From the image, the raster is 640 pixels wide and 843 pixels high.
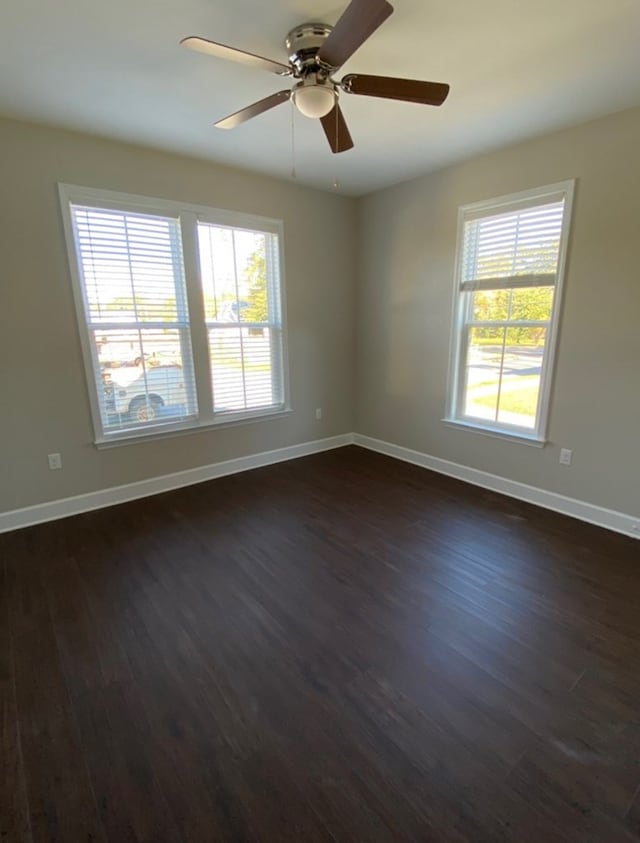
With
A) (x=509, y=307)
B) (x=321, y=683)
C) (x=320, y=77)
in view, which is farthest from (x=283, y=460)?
(x=320, y=77)

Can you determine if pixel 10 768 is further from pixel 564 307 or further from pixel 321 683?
pixel 564 307

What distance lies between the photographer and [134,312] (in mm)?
3129

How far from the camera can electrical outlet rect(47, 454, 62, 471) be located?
2.97m

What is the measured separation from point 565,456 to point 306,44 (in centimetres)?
301

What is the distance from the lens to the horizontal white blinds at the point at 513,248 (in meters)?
2.89

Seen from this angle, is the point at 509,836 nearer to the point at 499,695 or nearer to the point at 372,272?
the point at 499,695

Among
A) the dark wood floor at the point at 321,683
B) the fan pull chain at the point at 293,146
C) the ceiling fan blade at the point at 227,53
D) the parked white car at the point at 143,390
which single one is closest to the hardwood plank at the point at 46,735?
the dark wood floor at the point at 321,683

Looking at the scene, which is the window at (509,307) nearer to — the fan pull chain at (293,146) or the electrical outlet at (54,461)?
the fan pull chain at (293,146)

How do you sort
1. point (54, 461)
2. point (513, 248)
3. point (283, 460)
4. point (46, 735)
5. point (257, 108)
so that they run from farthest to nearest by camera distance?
point (283, 460) → point (513, 248) → point (54, 461) → point (257, 108) → point (46, 735)

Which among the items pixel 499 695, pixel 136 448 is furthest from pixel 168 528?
pixel 499 695

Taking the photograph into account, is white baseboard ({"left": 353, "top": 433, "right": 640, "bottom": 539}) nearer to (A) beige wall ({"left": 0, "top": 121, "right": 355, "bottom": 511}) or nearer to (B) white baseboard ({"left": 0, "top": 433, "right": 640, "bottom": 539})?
(B) white baseboard ({"left": 0, "top": 433, "right": 640, "bottom": 539})

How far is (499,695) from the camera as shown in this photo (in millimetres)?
1575

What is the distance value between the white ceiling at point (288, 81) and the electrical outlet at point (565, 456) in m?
2.22

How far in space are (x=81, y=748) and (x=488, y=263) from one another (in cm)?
383
